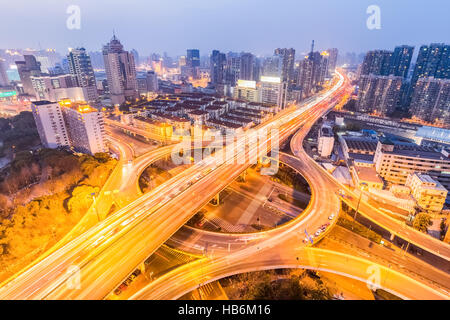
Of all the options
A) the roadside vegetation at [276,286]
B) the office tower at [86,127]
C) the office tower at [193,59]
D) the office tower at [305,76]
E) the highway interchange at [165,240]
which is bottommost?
the roadside vegetation at [276,286]

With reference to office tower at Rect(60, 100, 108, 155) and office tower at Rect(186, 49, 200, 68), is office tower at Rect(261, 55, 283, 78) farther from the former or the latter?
office tower at Rect(186, 49, 200, 68)

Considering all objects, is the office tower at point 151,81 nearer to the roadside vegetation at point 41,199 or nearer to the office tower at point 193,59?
the office tower at point 193,59

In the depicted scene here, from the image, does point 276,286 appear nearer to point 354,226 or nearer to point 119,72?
point 354,226

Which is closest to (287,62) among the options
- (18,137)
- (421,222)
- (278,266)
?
(421,222)

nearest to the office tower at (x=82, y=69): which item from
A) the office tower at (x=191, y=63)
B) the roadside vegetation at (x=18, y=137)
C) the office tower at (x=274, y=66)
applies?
the roadside vegetation at (x=18, y=137)

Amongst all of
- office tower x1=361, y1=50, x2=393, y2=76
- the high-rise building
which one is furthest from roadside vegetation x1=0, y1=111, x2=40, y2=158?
office tower x1=361, y1=50, x2=393, y2=76

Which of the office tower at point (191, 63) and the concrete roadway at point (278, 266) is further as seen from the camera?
the office tower at point (191, 63)
